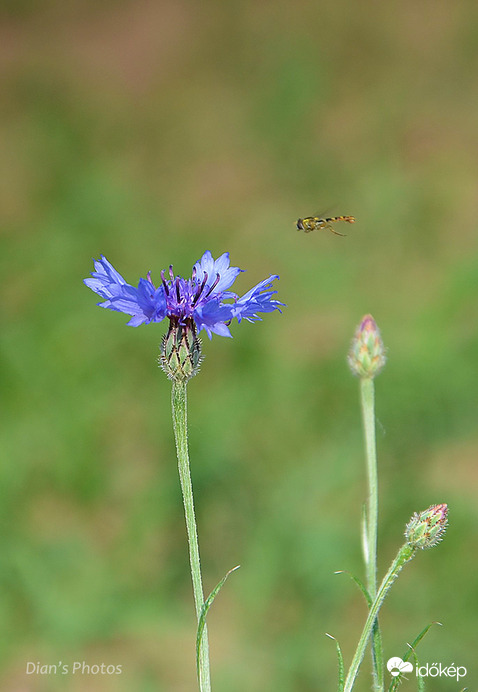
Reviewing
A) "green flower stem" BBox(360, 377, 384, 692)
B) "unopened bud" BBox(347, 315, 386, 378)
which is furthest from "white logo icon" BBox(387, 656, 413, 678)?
"unopened bud" BBox(347, 315, 386, 378)

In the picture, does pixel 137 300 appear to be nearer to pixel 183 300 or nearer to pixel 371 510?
pixel 183 300

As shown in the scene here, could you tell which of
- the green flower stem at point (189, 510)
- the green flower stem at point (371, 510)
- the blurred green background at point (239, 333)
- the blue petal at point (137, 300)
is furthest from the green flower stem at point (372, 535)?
the blurred green background at point (239, 333)

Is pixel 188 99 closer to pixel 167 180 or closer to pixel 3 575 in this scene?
pixel 167 180

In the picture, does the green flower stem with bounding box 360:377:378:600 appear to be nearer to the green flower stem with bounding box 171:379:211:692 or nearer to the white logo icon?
the white logo icon

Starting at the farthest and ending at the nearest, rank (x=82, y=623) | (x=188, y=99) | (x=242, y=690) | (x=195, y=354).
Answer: (x=188, y=99) < (x=82, y=623) < (x=242, y=690) < (x=195, y=354)

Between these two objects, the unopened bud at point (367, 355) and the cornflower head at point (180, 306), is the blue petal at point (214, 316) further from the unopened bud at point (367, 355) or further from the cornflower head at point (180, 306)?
the unopened bud at point (367, 355)

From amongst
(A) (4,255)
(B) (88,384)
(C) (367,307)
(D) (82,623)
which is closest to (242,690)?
(D) (82,623)
